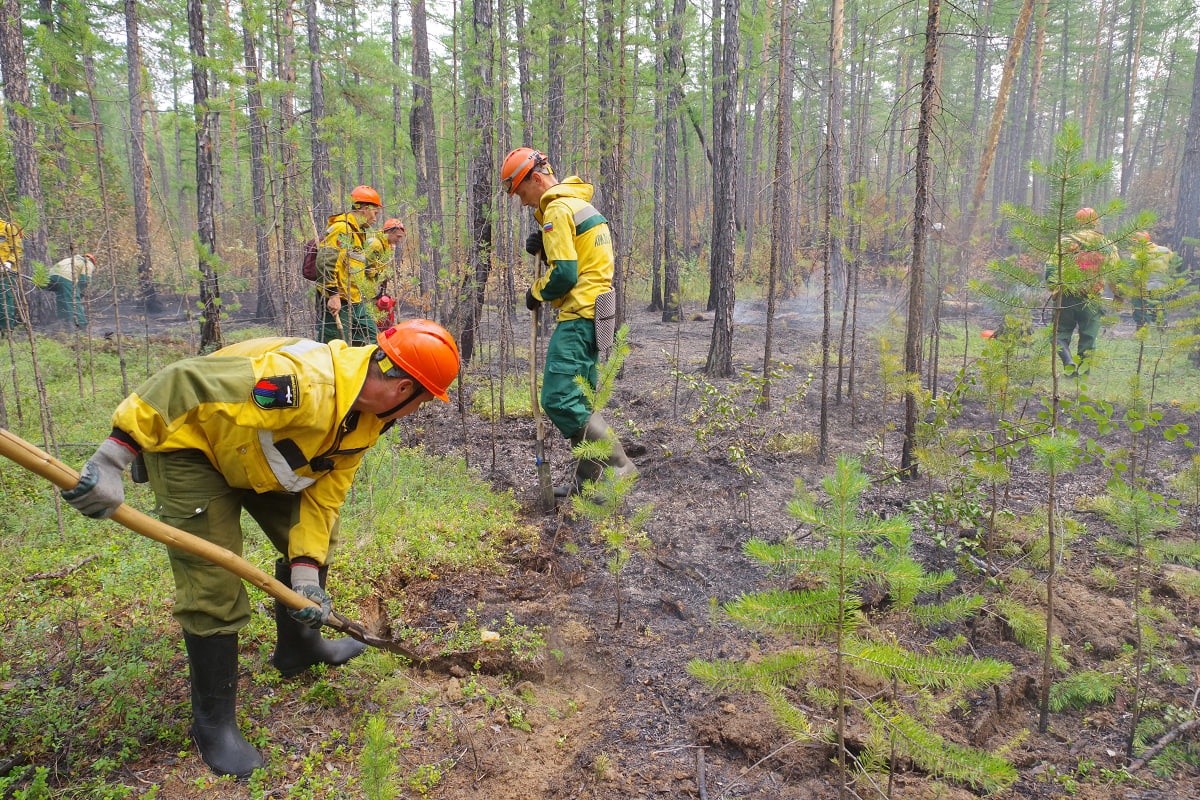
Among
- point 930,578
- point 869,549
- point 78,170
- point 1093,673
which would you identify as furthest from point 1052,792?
point 78,170

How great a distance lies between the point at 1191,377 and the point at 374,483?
38.9 ft

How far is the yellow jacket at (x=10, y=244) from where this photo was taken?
4789mm

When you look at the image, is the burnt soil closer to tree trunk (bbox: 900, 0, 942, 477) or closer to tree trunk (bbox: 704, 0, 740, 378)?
tree trunk (bbox: 900, 0, 942, 477)

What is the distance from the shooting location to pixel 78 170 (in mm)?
7176

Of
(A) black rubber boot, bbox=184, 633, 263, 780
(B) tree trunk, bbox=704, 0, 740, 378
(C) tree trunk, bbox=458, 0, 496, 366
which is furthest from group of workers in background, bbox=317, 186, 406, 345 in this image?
(B) tree trunk, bbox=704, 0, 740, 378

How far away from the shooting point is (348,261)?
17.5 feet

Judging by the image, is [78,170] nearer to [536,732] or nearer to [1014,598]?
[536,732]

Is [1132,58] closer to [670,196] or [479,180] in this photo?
[670,196]

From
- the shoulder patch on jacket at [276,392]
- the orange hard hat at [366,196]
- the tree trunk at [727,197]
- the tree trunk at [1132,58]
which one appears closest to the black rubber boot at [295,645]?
the shoulder patch on jacket at [276,392]

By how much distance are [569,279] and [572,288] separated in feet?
0.35

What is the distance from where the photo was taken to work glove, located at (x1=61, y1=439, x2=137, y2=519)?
1.99 m

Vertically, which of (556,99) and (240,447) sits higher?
(556,99)

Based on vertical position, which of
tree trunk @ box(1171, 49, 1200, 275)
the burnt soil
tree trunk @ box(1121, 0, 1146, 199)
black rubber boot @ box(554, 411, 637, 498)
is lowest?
the burnt soil

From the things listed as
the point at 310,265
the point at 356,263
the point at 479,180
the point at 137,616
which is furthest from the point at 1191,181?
the point at 137,616
